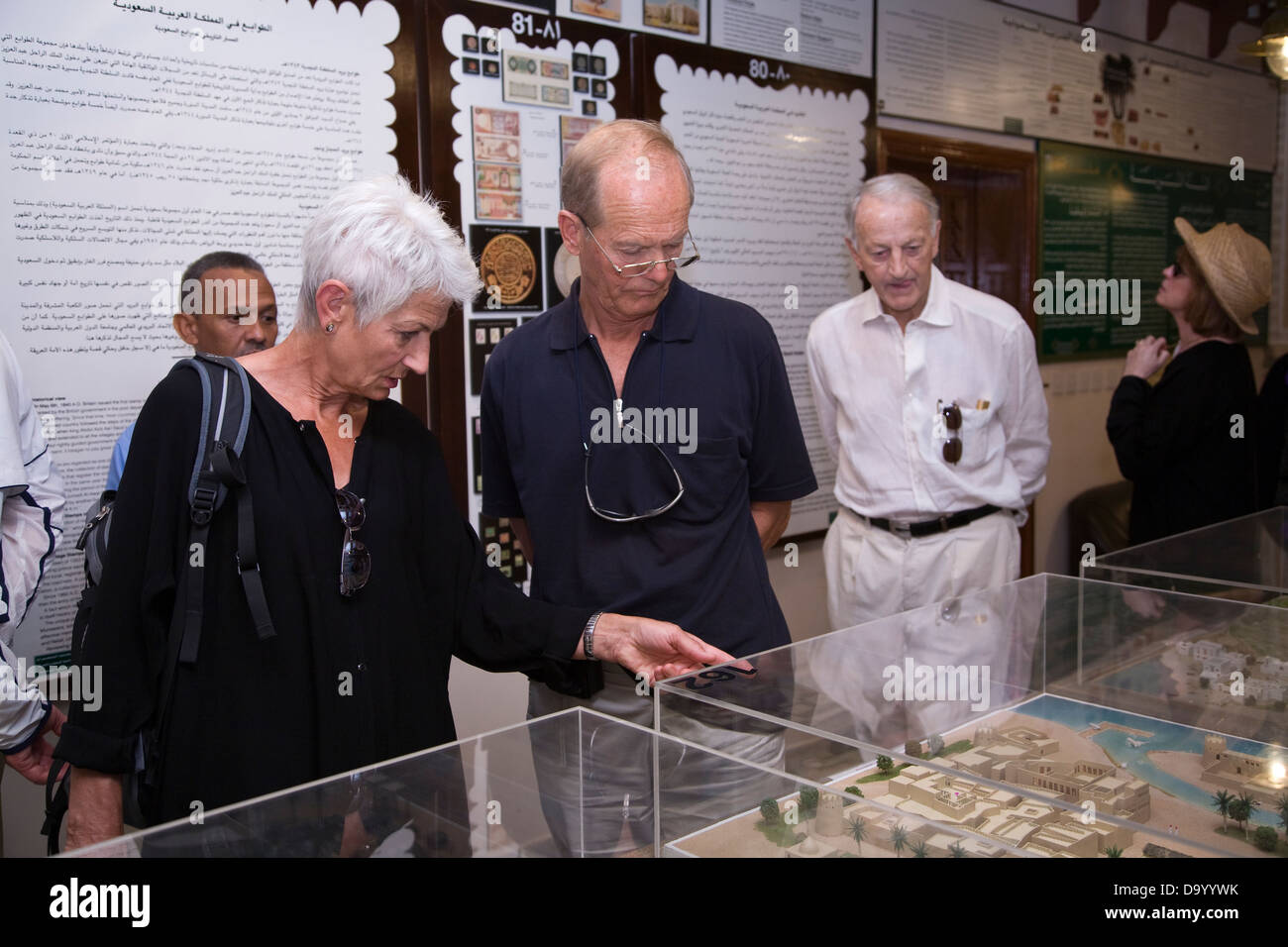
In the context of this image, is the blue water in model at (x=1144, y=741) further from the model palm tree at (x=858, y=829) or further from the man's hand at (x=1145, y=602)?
the model palm tree at (x=858, y=829)

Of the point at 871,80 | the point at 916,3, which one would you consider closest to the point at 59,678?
the point at 871,80

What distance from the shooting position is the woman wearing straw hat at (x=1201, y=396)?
3.89 meters

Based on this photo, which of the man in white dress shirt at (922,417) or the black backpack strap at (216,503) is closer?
the black backpack strap at (216,503)

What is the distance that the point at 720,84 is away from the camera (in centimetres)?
427

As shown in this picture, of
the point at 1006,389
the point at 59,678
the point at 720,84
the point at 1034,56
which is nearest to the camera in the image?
the point at 59,678

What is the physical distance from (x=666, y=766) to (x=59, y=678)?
1.91 meters

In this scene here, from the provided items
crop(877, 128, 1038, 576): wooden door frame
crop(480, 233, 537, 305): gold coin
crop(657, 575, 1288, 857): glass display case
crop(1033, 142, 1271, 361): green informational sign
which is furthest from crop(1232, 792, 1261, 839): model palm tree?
crop(1033, 142, 1271, 361): green informational sign

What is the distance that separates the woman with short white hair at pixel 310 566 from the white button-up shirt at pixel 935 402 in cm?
148

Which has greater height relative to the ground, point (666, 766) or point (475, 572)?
point (475, 572)

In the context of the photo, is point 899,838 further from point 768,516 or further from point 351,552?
point 768,516

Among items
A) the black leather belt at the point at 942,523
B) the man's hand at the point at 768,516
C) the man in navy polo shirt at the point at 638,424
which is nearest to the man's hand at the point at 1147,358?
the black leather belt at the point at 942,523

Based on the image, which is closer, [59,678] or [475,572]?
[475,572]

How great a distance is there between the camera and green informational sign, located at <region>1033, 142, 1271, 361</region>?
6.16 m

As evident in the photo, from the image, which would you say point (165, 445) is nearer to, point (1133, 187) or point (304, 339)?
point (304, 339)
